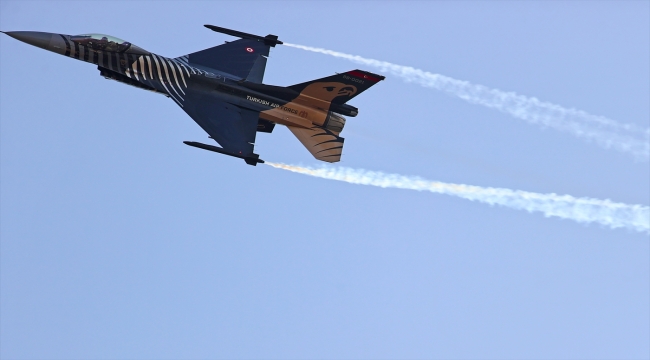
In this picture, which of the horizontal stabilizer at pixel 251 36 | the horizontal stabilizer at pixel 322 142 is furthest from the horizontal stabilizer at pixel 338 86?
the horizontal stabilizer at pixel 251 36

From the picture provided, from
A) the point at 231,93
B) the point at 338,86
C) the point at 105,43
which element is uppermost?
the point at 105,43

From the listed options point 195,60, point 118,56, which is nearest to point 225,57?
point 195,60

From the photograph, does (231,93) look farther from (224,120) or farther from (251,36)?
(251,36)

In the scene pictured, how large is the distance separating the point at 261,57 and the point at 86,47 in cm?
Answer: 699

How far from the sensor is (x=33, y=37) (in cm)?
4747

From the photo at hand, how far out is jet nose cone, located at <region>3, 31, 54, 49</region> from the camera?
156ft

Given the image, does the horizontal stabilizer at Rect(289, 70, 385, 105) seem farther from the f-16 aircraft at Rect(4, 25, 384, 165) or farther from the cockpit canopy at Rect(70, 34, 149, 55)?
the cockpit canopy at Rect(70, 34, 149, 55)

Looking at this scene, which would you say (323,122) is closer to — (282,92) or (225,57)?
(282,92)

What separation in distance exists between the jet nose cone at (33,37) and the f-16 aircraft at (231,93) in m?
0.04

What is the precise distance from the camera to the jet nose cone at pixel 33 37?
47.4 m

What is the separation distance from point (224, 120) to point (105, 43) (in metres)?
5.30

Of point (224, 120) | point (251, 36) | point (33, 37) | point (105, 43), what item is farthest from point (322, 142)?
point (33, 37)

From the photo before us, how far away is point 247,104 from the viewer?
48.3 m

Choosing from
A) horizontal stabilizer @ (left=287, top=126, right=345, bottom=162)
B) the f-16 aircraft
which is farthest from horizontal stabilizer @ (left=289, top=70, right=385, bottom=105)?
horizontal stabilizer @ (left=287, top=126, right=345, bottom=162)
